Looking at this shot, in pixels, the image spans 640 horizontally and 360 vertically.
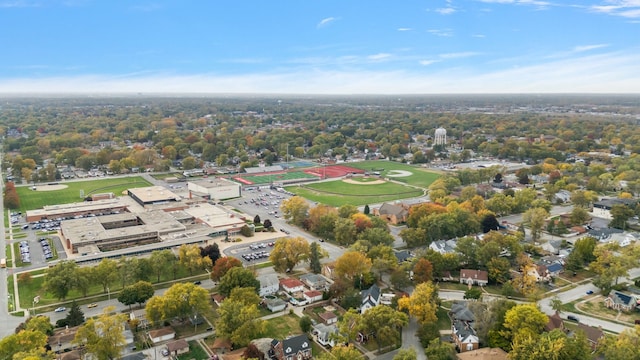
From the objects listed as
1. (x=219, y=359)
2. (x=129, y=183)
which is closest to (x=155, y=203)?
(x=129, y=183)

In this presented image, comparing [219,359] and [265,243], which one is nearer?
[219,359]

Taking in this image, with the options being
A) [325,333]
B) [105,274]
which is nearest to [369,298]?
[325,333]

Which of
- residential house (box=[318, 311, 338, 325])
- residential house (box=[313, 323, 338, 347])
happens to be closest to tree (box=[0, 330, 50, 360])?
residential house (box=[313, 323, 338, 347])

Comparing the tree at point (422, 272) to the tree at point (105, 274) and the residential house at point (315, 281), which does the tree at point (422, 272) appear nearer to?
the residential house at point (315, 281)

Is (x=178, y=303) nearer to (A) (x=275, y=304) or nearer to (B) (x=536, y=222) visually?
(A) (x=275, y=304)

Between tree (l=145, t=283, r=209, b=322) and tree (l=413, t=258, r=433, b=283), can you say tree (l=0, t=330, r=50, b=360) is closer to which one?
tree (l=145, t=283, r=209, b=322)

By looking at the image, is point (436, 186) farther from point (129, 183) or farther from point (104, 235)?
point (129, 183)
